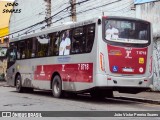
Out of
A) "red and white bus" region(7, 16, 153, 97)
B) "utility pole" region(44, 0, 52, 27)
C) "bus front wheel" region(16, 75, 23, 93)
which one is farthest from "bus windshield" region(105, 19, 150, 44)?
"utility pole" region(44, 0, 52, 27)

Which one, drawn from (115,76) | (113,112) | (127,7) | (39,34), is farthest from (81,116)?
(127,7)

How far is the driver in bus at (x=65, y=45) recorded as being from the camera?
55.7 ft

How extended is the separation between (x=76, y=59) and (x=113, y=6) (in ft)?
33.0

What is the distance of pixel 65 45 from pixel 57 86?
2050 mm

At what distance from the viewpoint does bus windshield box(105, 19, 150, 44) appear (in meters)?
15.0

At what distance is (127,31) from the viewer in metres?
15.3

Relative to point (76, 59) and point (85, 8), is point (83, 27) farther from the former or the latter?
point (85, 8)

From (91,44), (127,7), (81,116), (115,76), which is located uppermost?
(127,7)

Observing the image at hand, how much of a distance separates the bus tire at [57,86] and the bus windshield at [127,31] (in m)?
3.83

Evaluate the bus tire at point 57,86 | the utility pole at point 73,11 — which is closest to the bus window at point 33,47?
the bus tire at point 57,86

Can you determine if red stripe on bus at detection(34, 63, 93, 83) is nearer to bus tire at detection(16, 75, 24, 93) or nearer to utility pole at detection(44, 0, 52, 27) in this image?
→ bus tire at detection(16, 75, 24, 93)

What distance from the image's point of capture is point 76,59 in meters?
16.3

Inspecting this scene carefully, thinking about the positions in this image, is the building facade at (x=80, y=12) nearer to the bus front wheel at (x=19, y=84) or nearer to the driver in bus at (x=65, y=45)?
the driver in bus at (x=65, y=45)

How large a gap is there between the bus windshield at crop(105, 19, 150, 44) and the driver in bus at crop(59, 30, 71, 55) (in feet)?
8.28
